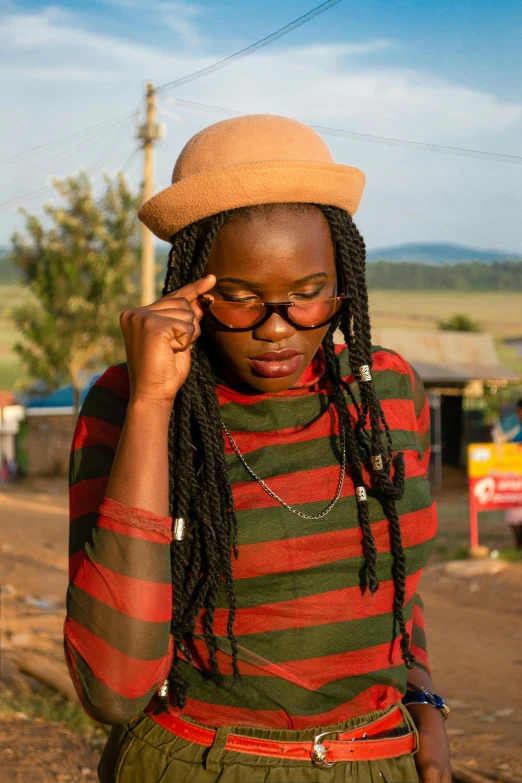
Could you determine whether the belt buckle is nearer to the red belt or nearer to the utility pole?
the red belt

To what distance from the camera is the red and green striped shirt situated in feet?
4.72

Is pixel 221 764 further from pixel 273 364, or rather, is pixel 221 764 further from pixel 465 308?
pixel 465 308

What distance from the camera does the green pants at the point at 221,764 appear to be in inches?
60.2

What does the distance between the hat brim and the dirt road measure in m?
2.51

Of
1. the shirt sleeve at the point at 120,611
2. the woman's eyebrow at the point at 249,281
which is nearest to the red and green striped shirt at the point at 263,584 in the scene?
the shirt sleeve at the point at 120,611

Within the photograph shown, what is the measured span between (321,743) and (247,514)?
41 centimetres

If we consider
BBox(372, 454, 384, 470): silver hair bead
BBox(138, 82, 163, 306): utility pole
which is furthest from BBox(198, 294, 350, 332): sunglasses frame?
BBox(138, 82, 163, 306): utility pole

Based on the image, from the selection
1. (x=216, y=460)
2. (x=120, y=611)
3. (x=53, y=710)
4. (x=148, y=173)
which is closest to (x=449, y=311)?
(x=148, y=173)

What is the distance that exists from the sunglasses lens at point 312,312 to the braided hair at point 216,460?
0.10m

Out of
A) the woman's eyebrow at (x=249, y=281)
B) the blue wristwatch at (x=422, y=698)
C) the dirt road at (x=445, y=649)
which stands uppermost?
the woman's eyebrow at (x=249, y=281)

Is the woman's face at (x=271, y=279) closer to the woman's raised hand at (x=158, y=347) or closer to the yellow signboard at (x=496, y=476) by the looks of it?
the woman's raised hand at (x=158, y=347)

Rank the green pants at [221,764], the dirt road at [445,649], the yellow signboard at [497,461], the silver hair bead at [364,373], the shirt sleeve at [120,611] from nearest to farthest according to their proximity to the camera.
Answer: the shirt sleeve at [120,611] < the green pants at [221,764] < the silver hair bead at [364,373] < the dirt road at [445,649] < the yellow signboard at [497,461]

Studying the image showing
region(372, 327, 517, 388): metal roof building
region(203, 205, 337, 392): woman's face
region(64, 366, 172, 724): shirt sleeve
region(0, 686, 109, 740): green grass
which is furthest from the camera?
region(372, 327, 517, 388): metal roof building

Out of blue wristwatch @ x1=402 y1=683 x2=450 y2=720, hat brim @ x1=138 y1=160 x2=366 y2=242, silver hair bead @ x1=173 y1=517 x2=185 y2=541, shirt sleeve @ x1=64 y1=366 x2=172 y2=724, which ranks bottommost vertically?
blue wristwatch @ x1=402 y1=683 x2=450 y2=720
